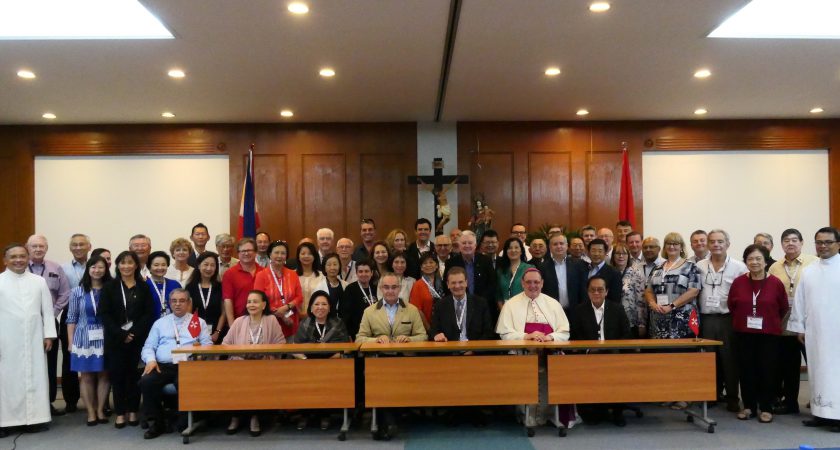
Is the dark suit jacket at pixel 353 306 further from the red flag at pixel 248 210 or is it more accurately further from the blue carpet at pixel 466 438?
the red flag at pixel 248 210

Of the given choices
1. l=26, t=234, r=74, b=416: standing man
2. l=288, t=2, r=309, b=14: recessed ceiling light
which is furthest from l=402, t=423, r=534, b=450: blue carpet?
l=288, t=2, r=309, b=14: recessed ceiling light

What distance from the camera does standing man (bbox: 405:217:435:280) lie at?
5.95 m

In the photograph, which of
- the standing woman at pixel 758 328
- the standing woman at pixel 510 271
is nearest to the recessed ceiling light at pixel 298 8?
the standing woman at pixel 510 271

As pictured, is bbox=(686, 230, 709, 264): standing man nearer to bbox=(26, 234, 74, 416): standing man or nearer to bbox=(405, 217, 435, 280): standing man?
bbox=(405, 217, 435, 280): standing man

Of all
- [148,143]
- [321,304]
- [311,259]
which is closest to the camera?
[321,304]

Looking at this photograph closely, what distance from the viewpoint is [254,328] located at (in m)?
5.10

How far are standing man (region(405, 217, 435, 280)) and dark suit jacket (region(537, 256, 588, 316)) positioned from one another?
108 cm

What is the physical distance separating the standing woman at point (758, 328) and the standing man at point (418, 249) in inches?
104

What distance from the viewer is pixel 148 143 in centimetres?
896

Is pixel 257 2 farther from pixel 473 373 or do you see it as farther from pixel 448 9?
pixel 473 373

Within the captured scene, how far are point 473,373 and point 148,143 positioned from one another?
20.5 ft

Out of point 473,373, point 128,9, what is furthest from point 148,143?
point 473,373

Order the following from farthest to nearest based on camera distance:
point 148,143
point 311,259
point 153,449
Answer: point 148,143, point 311,259, point 153,449

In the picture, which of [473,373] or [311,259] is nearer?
[473,373]
